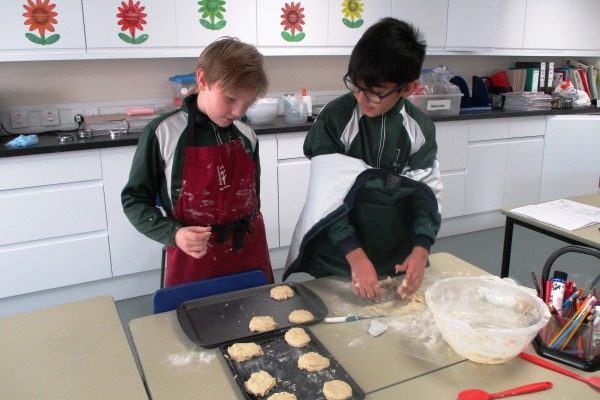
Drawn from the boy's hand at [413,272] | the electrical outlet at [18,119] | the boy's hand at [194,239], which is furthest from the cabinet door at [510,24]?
the boy's hand at [194,239]

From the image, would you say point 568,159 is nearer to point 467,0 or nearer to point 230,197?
point 467,0

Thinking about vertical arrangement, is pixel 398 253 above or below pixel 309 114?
below

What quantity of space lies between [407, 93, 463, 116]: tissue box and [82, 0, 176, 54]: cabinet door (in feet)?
4.97

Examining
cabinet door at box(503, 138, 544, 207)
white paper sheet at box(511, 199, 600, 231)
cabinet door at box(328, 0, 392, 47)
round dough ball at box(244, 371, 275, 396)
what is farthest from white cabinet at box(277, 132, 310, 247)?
round dough ball at box(244, 371, 275, 396)

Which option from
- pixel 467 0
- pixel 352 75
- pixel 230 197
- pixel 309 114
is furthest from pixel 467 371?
pixel 467 0

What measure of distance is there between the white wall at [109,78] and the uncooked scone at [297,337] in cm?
235

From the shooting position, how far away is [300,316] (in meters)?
1.03

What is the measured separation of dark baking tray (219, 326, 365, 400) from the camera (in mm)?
812

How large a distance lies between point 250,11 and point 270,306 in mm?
2136

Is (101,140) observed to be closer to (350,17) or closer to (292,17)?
(292,17)

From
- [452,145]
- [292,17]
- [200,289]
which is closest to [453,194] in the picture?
[452,145]

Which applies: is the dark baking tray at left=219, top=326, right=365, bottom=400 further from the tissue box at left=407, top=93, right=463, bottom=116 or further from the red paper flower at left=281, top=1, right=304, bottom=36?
the tissue box at left=407, top=93, right=463, bottom=116

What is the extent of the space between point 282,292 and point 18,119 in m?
2.20

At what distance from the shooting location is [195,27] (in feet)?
8.86
